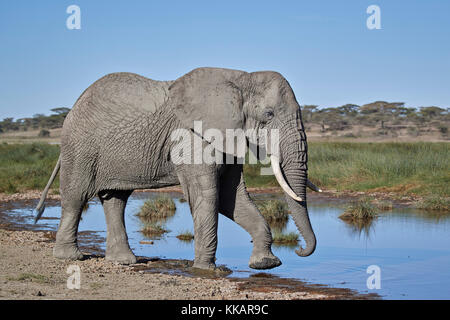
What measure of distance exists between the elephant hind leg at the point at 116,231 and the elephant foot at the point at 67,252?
42 centimetres

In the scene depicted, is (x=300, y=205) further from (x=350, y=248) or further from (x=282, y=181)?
(x=350, y=248)

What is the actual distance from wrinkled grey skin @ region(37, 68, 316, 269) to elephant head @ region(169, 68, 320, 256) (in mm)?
13

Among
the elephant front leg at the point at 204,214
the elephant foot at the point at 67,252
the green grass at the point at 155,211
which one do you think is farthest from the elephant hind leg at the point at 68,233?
the green grass at the point at 155,211

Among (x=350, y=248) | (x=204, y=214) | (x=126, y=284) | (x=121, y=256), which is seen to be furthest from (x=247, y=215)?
(x=350, y=248)

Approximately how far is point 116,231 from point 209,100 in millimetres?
2427

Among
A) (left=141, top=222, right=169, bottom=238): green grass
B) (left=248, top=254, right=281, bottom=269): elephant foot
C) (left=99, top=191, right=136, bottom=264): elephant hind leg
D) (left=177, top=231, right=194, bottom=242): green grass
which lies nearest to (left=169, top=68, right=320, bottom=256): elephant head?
(left=248, top=254, right=281, bottom=269): elephant foot

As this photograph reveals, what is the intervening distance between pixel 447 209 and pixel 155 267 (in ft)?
29.3

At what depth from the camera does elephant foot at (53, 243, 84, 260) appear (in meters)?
9.95

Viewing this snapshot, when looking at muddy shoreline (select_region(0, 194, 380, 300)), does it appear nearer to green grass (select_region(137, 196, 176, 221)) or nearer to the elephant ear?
the elephant ear

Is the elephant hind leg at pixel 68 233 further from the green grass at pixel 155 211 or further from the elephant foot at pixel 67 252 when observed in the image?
the green grass at pixel 155 211

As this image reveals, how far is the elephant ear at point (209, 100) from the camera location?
914 cm

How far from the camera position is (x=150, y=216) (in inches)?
608

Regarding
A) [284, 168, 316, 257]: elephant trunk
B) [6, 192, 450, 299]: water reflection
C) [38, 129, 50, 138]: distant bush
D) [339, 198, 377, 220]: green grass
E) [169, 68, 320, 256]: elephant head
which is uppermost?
[38, 129, 50, 138]: distant bush
